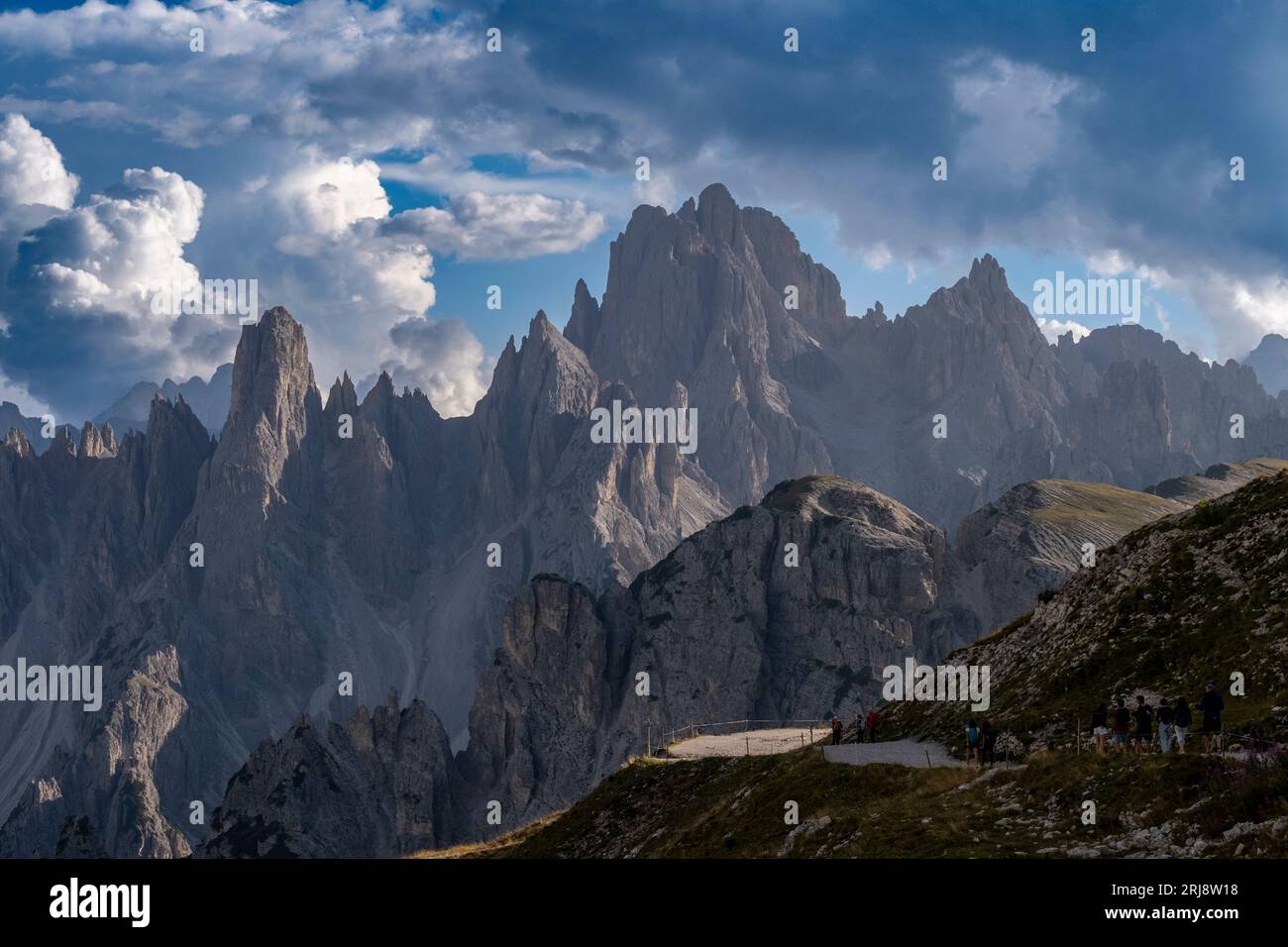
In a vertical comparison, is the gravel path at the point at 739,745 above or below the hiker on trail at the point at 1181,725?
below

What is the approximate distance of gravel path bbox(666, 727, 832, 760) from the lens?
7569 cm

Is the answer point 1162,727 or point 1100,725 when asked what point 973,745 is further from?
point 1162,727

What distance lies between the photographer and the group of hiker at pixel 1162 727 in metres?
37.9

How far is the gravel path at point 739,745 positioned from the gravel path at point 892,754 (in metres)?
14.6

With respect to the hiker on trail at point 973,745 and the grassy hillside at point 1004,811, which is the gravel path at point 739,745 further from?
the hiker on trail at point 973,745

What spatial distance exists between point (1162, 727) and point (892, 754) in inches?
628

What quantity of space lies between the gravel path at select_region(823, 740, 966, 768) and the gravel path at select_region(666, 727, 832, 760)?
14.6 m

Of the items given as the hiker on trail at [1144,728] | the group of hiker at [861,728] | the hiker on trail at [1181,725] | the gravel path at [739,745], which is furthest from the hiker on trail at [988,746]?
the gravel path at [739,745]

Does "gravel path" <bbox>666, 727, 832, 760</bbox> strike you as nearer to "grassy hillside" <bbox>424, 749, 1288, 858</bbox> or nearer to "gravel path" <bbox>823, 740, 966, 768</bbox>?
"gravel path" <bbox>823, 740, 966, 768</bbox>

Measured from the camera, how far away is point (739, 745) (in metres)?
80.9

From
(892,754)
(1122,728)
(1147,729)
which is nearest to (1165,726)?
(1147,729)

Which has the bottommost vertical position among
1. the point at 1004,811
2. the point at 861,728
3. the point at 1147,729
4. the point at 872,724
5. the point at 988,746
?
the point at 1004,811
